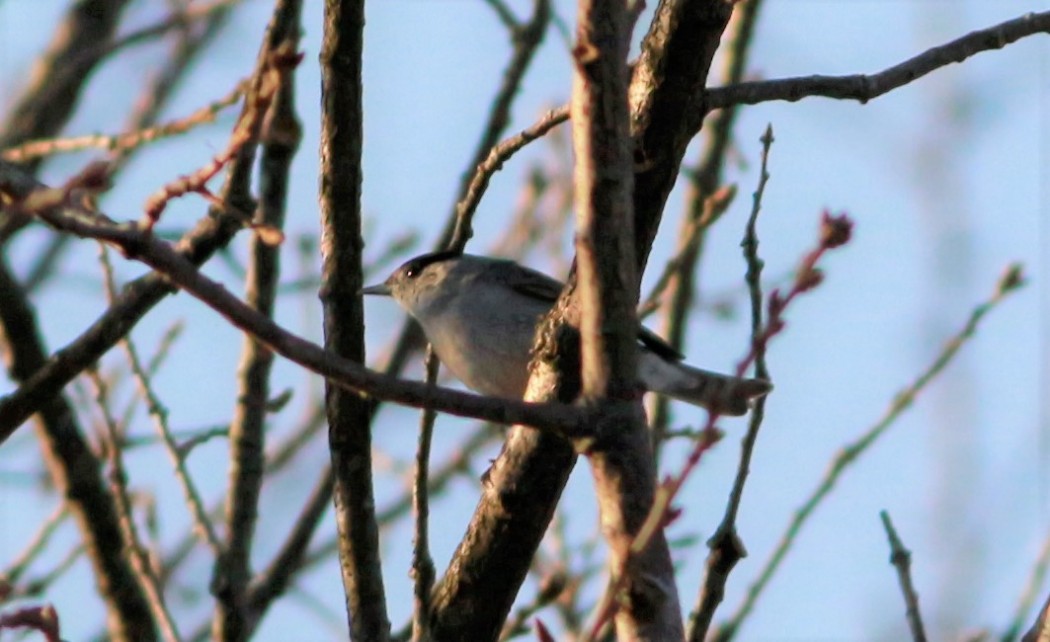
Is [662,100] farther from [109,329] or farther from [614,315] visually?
[109,329]

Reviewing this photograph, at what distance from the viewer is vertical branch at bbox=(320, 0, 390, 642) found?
2.69m

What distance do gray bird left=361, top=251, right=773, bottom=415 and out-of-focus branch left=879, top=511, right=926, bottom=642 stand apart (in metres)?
1.87

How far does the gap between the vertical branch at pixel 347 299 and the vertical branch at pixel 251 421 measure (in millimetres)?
851

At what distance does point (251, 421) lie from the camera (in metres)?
4.11

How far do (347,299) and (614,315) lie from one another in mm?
1155

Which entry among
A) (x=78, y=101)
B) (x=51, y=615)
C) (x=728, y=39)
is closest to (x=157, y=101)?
(x=78, y=101)

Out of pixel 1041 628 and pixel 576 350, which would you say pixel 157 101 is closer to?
pixel 576 350

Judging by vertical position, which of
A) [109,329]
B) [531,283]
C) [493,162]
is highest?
[531,283]

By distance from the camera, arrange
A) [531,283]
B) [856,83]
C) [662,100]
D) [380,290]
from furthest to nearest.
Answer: [380,290], [531,283], [856,83], [662,100]

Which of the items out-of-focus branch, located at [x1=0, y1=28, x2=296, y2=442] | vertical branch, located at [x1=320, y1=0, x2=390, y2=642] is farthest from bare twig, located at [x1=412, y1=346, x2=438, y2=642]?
out-of-focus branch, located at [x1=0, y1=28, x2=296, y2=442]

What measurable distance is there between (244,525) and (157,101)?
3.35m

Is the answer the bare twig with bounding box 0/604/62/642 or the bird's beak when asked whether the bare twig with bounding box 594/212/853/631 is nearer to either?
the bare twig with bounding box 0/604/62/642

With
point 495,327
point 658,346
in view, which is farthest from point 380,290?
point 658,346

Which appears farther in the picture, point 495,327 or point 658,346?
point 495,327
